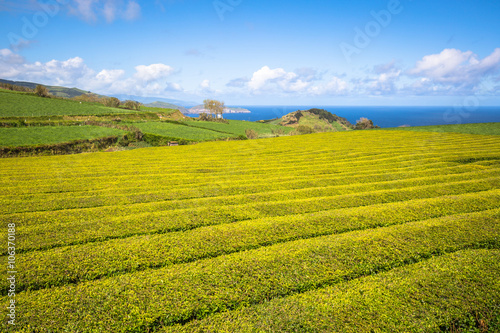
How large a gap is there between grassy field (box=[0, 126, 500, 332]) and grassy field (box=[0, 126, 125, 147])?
22.1 meters

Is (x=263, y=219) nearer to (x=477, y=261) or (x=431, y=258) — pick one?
(x=431, y=258)

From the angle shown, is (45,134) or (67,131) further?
(67,131)

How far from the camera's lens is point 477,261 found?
6285 mm

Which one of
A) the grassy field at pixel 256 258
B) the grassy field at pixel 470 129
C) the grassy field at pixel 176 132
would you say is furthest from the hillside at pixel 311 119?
the grassy field at pixel 256 258

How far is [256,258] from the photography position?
6.52 metres

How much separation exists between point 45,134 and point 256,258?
39.6 m

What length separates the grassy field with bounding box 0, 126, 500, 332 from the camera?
4707mm

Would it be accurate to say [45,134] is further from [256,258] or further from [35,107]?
[256,258]

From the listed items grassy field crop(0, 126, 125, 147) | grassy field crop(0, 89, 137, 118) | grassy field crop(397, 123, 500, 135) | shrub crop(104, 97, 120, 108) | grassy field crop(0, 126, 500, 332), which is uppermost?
shrub crop(104, 97, 120, 108)

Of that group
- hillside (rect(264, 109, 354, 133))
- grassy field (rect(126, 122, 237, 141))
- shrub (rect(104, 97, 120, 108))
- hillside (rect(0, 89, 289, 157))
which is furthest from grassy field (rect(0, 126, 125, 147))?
hillside (rect(264, 109, 354, 133))

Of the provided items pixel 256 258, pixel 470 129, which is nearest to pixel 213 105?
pixel 470 129

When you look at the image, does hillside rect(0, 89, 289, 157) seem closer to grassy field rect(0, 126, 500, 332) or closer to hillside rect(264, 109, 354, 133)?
grassy field rect(0, 126, 500, 332)

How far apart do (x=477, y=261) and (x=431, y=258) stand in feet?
3.43

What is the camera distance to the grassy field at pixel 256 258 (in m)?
4.71
